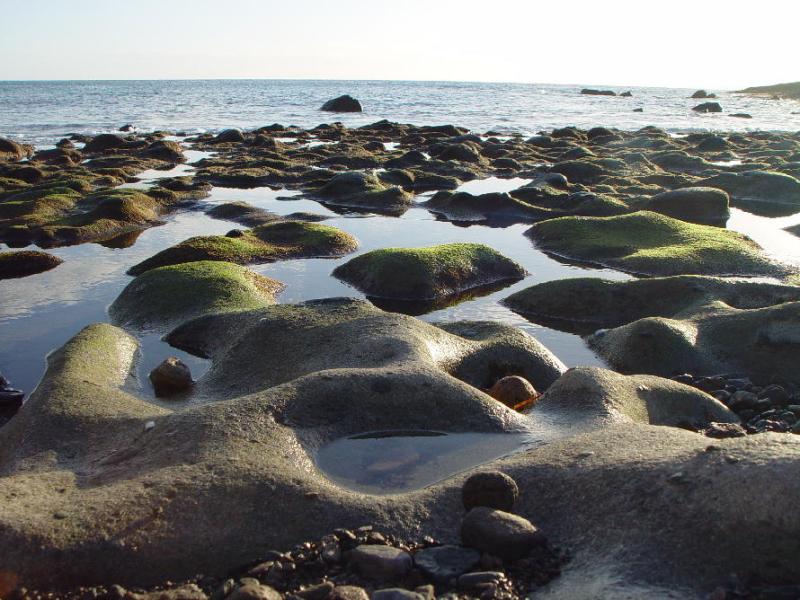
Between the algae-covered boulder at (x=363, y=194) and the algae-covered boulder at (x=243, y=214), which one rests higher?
the algae-covered boulder at (x=363, y=194)

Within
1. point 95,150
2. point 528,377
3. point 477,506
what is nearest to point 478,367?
point 528,377

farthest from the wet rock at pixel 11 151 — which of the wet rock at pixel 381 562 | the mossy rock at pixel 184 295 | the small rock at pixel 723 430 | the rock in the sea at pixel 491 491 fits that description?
the wet rock at pixel 381 562

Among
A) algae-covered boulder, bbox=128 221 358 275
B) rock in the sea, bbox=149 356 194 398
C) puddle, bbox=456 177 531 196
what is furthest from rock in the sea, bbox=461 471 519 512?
puddle, bbox=456 177 531 196

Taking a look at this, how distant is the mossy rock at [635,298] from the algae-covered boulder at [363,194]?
8.63 metres

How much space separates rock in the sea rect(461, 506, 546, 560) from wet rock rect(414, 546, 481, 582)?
8cm

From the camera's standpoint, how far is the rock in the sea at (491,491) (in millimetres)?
4586

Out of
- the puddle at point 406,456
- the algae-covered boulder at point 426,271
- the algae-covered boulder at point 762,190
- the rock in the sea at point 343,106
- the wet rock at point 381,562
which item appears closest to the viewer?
the wet rock at point 381,562

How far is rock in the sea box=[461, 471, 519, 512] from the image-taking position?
459 cm

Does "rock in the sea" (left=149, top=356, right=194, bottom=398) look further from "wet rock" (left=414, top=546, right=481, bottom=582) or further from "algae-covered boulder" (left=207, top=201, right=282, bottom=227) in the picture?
"algae-covered boulder" (left=207, top=201, right=282, bottom=227)

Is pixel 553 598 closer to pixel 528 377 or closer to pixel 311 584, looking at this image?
pixel 311 584

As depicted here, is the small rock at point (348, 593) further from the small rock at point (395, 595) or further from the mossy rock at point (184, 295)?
the mossy rock at point (184, 295)

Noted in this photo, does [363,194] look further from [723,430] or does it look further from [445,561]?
[445,561]

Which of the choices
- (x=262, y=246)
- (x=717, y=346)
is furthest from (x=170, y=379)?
(x=262, y=246)

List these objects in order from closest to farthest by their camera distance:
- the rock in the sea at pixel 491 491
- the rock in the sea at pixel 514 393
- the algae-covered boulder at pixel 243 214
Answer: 1. the rock in the sea at pixel 491 491
2. the rock in the sea at pixel 514 393
3. the algae-covered boulder at pixel 243 214
